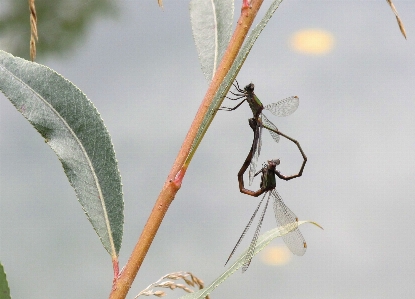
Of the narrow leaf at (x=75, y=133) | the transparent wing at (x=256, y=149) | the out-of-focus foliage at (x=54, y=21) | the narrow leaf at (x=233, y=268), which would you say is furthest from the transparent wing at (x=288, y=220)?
the out-of-focus foliage at (x=54, y=21)

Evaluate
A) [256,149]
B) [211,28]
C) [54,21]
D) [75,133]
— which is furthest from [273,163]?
[54,21]

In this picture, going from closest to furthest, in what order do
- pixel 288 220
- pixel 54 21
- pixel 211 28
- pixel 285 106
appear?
pixel 211 28
pixel 288 220
pixel 285 106
pixel 54 21

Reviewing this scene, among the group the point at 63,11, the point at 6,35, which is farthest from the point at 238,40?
the point at 63,11

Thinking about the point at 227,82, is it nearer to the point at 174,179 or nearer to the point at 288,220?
the point at 174,179

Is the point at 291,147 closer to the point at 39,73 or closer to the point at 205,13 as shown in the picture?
the point at 205,13

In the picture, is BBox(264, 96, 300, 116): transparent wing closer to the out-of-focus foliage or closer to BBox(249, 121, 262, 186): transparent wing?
BBox(249, 121, 262, 186): transparent wing

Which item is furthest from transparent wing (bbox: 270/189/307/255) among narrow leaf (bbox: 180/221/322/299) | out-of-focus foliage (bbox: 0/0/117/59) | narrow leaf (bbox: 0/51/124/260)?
out-of-focus foliage (bbox: 0/0/117/59)
